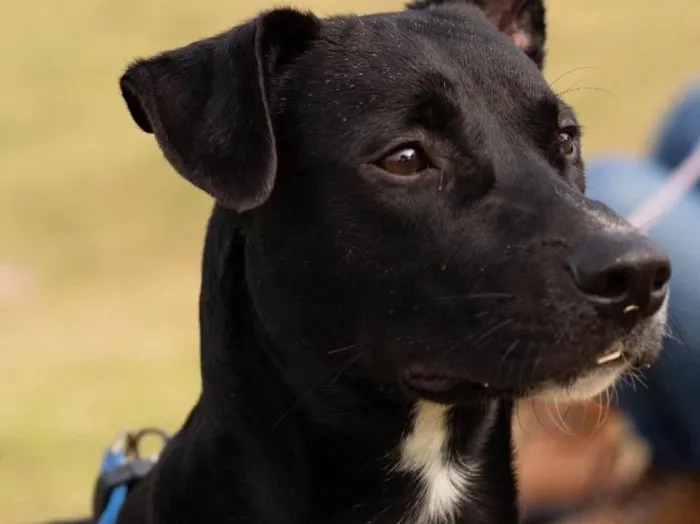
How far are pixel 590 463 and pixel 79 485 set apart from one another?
2.78 m

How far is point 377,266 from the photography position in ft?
7.31

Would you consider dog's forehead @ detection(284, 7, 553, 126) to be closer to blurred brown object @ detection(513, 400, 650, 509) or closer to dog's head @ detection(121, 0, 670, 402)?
dog's head @ detection(121, 0, 670, 402)

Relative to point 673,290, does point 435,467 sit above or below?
below

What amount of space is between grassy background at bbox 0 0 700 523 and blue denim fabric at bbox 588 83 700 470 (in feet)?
6.63

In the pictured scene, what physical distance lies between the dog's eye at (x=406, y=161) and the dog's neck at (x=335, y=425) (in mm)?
441

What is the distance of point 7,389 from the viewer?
728 cm

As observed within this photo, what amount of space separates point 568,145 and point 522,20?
626mm

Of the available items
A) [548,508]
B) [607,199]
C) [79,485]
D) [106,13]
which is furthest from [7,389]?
[106,13]

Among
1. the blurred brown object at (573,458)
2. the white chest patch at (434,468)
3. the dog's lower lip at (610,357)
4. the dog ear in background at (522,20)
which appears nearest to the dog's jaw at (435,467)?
the white chest patch at (434,468)

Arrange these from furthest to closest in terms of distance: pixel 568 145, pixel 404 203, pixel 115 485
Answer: pixel 115 485 → pixel 568 145 → pixel 404 203

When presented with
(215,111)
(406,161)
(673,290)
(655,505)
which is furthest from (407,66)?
(655,505)

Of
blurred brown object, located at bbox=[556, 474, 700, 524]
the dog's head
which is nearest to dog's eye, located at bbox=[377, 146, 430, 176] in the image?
the dog's head

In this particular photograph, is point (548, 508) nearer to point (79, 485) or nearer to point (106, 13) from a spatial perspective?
point (79, 485)

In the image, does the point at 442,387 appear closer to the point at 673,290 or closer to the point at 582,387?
the point at 582,387
